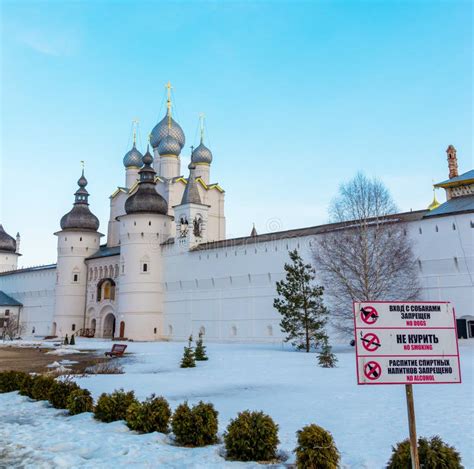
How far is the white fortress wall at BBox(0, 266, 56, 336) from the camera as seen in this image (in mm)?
48906

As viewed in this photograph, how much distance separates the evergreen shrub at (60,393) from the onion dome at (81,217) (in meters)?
37.6

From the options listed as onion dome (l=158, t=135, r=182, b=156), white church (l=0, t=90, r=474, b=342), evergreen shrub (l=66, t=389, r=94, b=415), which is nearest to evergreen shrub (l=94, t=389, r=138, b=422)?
evergreen shrub (l=66, t=389, r=94, b=415)

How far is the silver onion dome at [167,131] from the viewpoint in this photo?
48.0 metres

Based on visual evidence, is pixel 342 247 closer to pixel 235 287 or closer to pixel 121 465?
pixel 235 287

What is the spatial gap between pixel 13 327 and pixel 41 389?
1592 inches

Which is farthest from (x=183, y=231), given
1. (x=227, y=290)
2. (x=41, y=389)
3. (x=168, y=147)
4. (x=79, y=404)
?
(x=79, y=404)

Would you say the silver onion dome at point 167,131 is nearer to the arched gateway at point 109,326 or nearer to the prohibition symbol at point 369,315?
the arched gateway at point 109,326

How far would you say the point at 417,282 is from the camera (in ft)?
78.0

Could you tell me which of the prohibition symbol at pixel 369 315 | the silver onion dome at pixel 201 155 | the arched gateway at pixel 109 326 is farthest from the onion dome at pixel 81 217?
the prohibition symbol at pixel 369 315

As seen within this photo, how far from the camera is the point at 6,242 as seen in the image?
58.6 metres

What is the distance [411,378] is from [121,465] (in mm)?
3293

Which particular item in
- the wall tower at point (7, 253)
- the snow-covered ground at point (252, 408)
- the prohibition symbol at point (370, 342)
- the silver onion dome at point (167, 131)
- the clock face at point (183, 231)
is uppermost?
the silver onion dome at point (167, 131)

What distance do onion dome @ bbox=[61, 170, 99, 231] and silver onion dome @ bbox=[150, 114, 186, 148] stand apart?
27.7 ft

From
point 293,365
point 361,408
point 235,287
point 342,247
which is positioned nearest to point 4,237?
point 235,287
